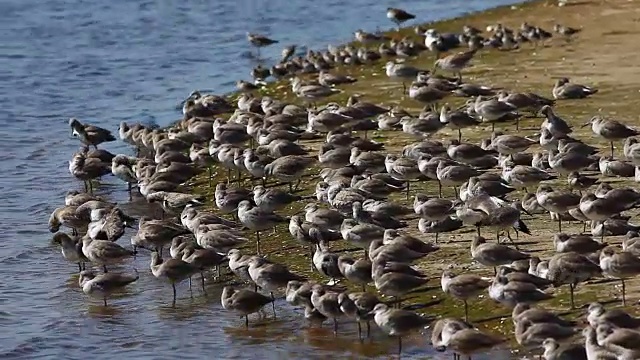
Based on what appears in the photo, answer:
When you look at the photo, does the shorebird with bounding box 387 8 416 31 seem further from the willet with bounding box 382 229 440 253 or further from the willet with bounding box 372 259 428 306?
the willet with bounding box 372 259 428 306

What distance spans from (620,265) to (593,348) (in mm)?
1468

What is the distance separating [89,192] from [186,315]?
4892 millimetres

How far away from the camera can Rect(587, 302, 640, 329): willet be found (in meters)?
10.8

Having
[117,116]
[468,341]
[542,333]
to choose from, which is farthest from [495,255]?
[117,116]

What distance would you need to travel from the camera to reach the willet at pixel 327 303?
12312 mm

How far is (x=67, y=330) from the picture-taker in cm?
1338

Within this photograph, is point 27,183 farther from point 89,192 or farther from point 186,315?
point 186,315

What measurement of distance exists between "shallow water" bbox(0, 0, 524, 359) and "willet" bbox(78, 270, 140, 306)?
0.60 feet

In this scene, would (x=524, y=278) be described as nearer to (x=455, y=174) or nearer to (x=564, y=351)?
(x=564, y=351)

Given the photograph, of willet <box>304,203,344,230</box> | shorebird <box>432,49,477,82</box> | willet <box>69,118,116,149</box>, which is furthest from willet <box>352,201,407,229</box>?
shorebird <box>432,49,477,82</box>

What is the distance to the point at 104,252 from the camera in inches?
572

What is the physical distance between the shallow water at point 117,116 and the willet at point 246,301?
163 mm

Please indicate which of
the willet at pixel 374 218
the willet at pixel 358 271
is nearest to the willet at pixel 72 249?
the willet at pixel 374 218

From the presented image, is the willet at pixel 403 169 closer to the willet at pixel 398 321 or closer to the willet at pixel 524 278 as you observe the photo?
the willet at pixel 524 278
